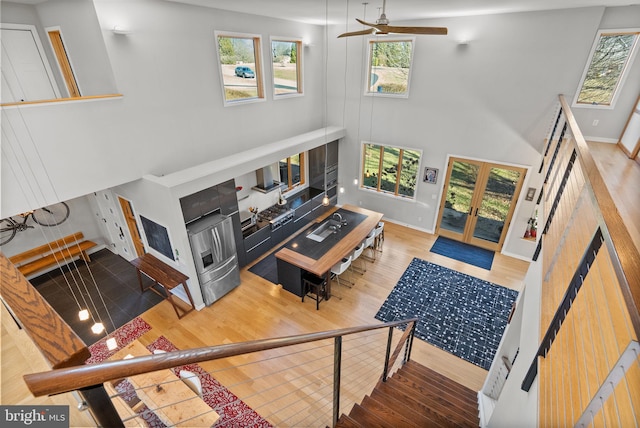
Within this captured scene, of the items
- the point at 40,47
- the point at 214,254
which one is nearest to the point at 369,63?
the point at 214,254

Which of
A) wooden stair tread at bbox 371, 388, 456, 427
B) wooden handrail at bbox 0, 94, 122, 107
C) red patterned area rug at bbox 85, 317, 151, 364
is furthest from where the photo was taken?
red patterned area rug at bbox 85, 317, 151, 364

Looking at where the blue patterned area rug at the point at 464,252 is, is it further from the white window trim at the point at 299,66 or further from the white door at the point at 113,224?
the white door at the point at 113,224

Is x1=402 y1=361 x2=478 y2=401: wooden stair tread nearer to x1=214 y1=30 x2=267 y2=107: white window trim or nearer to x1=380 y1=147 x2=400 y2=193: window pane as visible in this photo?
x1=380 y1=147 x2=400 y2=193: window pane

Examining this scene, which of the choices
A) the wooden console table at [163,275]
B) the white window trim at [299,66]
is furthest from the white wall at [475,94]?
the wooden console table at [163,275]

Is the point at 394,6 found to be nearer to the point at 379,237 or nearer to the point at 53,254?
the point at 379,237

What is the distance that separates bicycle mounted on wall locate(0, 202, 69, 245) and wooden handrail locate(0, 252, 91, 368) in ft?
20.4

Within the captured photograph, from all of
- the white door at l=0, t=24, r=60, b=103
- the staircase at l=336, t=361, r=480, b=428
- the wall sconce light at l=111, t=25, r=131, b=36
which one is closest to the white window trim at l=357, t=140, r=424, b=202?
the staircase at l=336, t=361, r=480, b=428

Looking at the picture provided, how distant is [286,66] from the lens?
25.3 feet

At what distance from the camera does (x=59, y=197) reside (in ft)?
14.1

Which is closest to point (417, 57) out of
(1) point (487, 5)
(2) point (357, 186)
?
(1) point (487, 5)

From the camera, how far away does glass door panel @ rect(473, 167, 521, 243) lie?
7.22 metres

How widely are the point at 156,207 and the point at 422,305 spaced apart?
537cm

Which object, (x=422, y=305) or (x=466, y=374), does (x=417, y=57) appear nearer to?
(x=422, y=305)

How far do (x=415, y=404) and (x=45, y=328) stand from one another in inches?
135
